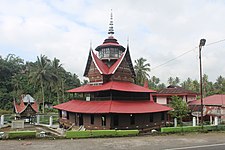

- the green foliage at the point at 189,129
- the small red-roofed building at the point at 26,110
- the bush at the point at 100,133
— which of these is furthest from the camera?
the small red-roofed building at the point at 26,110

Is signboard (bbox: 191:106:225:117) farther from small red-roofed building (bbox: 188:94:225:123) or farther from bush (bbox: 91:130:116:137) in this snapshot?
bush (bbox: 91:130:116:137)

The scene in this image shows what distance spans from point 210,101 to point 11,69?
57.7 meters

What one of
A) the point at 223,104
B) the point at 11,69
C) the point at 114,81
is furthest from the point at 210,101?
the point at 11,69

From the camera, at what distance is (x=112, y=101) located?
77.2 ft

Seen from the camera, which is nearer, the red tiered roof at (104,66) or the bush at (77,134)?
the bush at (77,134)

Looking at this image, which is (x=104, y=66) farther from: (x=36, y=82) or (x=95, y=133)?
(x=36, y=82)

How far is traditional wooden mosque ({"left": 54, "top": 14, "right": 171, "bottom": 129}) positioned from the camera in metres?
22.5

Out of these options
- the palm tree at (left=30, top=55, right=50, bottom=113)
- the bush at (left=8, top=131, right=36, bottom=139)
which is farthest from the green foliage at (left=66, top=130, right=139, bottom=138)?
the palm tree at (left=30, top=55, right=50, bottom=113)

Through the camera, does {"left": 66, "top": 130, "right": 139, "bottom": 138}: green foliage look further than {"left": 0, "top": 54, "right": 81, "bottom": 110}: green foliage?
No

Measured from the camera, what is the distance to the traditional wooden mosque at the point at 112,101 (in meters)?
22.5

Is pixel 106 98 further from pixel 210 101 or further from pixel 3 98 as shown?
pixel 3 98

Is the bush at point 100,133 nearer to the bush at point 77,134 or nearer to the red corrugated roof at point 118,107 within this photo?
the bush at point 77,134

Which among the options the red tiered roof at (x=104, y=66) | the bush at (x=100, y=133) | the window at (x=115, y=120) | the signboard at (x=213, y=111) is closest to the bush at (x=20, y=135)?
the bush at (x=100, y=133)

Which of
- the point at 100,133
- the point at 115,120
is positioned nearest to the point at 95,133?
the point at 100,133
